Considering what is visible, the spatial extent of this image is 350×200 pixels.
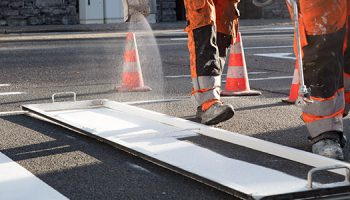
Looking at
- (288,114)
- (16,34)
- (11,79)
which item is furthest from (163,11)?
(288,114)

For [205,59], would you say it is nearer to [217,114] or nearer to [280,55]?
[217,114]

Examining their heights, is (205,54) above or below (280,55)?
above

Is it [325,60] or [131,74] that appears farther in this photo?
[131,74]

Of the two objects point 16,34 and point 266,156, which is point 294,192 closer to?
point 266,156

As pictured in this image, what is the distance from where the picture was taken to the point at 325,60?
17.4 ft

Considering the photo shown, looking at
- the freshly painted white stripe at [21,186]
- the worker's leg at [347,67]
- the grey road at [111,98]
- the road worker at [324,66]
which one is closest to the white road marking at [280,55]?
the grey road at [111,98]

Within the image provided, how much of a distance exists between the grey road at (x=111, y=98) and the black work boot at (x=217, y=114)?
0.18 m

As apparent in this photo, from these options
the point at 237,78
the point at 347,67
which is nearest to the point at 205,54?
the point at 347,67

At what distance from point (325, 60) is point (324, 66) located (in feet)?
0.11

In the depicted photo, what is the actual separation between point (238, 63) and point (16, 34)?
521 inches

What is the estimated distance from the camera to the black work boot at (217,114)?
620 centimetres

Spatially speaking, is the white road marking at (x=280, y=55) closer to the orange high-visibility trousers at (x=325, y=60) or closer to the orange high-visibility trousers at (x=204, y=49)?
the orange high-visibility trousers at (x=204, y=49)

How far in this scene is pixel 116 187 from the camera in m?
4.64

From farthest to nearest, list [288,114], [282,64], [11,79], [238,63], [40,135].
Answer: [282,64], [11,79], [238,63], [288,114], [40,135]
